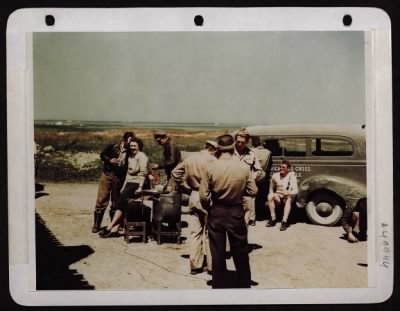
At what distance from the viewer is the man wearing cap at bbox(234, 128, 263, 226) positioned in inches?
128

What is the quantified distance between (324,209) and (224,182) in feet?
2.23

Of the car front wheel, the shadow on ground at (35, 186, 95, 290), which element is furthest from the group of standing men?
the car front wheel

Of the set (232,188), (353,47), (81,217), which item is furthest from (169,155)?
(353,47)

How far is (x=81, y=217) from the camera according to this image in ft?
10.7

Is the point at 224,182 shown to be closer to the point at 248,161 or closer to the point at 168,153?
the point at 248,161

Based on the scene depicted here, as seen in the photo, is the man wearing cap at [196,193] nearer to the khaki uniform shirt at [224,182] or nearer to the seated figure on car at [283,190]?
the khaki uniform shirt at [224,182]

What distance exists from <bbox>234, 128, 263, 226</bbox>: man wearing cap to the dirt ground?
8 cm

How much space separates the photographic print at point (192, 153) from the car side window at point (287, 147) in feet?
0.04

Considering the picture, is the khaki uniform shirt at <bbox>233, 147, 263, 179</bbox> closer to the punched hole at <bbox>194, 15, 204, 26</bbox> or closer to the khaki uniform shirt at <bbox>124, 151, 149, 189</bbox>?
the khaki uniform shirt at <bbox>124, 151, 149, 189</bbox>

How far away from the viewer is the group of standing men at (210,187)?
127 inches

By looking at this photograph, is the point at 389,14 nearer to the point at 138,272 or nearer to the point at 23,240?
the point at 138,272

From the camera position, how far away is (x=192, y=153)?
127 inches

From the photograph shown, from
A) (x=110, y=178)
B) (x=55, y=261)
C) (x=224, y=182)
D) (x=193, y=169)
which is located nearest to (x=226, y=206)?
(x=224, y=182)

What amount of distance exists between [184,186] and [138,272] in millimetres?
611
